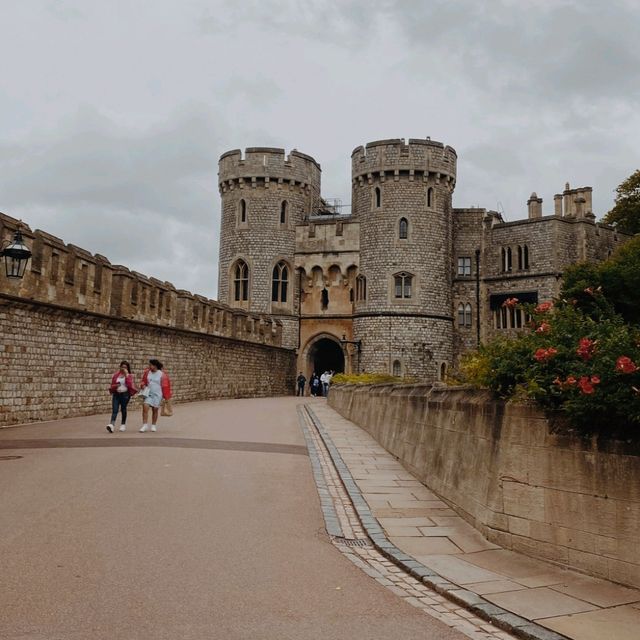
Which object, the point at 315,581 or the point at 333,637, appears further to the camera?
the point at 315,581

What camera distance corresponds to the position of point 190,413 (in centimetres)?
2159

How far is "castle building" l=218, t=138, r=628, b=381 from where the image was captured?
4134 centimetres

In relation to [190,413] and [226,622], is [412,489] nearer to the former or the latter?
[226,622]

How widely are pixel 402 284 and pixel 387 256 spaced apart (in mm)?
1763

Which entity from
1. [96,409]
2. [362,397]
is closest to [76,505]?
[362,397]

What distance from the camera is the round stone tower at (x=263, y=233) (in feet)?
145

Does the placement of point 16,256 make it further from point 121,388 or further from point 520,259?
point 520,259

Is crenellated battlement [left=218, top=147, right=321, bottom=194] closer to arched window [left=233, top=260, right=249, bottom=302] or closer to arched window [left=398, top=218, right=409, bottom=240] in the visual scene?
arched window [left=233, top=260, right=249, bottom=302]

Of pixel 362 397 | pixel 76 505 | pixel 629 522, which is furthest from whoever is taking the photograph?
pixel 362 397

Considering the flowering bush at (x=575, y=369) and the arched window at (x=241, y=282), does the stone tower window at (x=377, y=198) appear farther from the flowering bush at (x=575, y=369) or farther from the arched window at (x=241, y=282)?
the flowering bush at (x=575, y=369)

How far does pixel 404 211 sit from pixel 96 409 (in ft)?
83.1

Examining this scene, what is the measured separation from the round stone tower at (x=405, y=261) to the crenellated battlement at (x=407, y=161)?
0.06 metres

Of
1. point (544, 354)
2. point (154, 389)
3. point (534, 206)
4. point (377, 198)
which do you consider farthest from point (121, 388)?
point (534, 206)

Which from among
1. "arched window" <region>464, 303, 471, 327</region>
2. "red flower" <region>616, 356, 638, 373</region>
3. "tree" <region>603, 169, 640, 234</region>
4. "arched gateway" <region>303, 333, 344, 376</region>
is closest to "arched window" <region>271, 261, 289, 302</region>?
"arched gateway" <region>303, 333, 344, 376</region>
